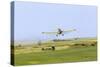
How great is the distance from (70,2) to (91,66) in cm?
75

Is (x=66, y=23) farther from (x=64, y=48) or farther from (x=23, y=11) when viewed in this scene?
(x=23, y=11)

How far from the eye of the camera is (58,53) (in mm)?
2207

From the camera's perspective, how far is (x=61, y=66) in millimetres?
2221

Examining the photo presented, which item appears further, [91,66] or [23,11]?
[91,66]

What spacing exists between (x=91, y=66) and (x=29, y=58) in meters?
0.72

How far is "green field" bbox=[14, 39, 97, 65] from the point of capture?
2072 millimetres

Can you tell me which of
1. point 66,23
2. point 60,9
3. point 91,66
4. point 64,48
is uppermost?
point 60,9

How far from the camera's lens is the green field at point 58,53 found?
6.80 ft

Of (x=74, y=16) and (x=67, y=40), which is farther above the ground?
(x=74, y=16)

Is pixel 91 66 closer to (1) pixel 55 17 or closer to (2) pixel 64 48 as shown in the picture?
(2) pixel 64 48
